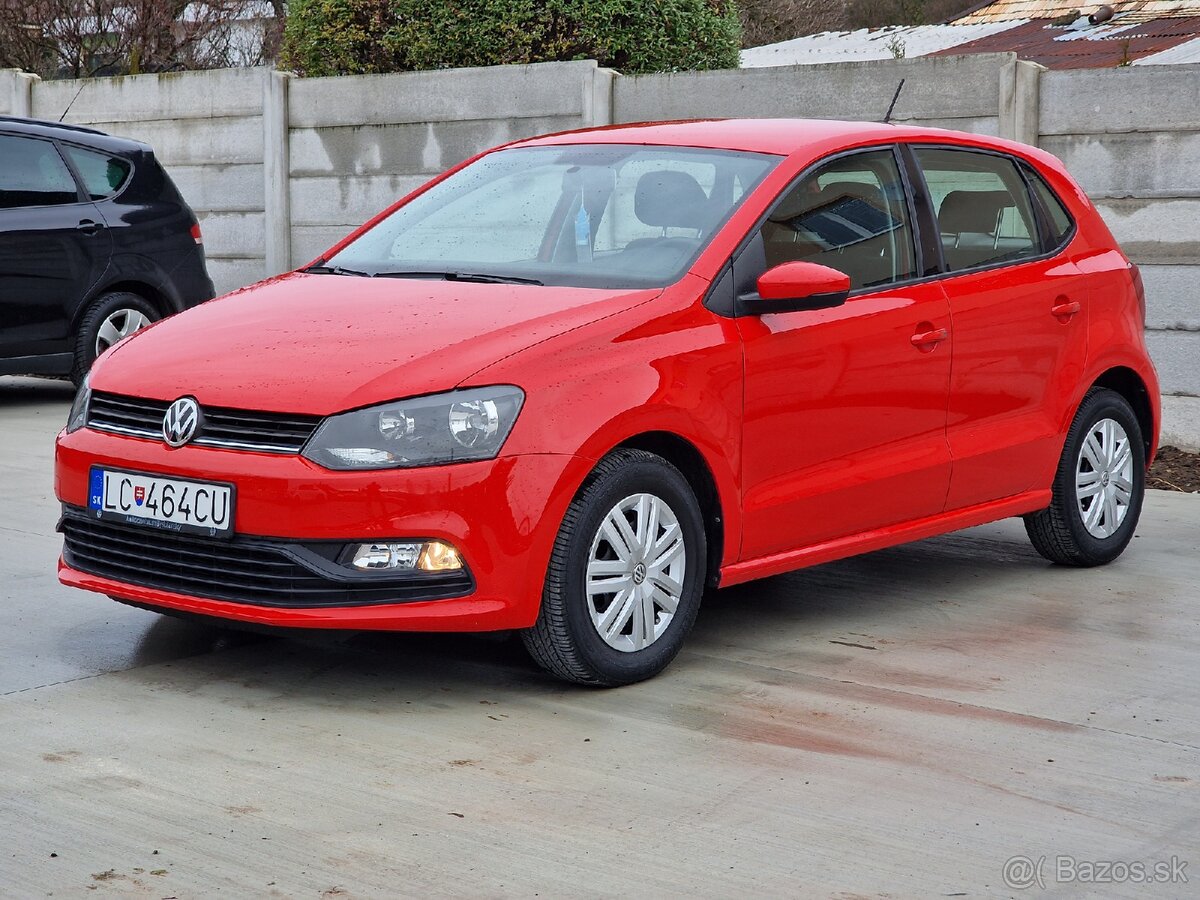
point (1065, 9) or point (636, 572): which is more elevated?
point (1065, 9)

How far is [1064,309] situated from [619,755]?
9.27 ft

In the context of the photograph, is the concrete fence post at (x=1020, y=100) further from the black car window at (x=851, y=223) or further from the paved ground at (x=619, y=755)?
the paved ground at (x=619, y=755)

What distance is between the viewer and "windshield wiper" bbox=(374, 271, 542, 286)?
5367 mm

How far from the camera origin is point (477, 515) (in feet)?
15.0

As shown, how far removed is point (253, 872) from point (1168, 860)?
186cm

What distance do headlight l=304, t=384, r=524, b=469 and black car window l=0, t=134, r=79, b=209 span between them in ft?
21.0

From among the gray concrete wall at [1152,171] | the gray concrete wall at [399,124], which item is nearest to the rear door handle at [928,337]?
the gray concrete wall at [1152,171]

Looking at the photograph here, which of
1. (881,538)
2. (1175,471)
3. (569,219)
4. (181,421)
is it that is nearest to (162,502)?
(181,421)

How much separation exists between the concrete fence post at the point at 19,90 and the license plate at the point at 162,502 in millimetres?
10468

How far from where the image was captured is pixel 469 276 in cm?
545

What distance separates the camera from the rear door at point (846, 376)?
17.4ft

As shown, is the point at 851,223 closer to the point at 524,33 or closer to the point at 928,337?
the point at 928,337

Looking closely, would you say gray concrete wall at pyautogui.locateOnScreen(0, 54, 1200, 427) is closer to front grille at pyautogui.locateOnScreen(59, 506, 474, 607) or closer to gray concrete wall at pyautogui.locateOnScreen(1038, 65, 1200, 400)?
gray concrete wall at pyautogui.locateOnScreen(1038, 65, 1200, 400)

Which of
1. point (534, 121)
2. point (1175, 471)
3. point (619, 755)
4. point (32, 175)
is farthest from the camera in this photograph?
point (534, 121)
